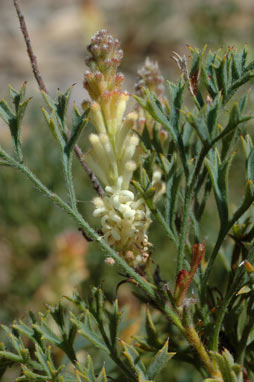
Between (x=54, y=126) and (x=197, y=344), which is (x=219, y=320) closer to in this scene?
(x=197, y=344)

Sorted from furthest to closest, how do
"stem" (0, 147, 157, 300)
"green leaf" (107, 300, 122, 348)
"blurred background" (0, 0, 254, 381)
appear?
"blurred background" (0, 0, 254, 381) → "green leaf" (107, 300, 122, 348) → "stem" (0, 147, 157, 300)

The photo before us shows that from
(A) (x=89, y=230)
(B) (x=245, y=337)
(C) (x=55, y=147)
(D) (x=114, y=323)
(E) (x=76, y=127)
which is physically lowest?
(B) (x=245, y=337)

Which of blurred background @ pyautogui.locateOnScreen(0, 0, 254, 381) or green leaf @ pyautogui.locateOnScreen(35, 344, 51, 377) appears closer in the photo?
green leaf @ pyautogui.locateOnScreen(35, 344, 51, 377)

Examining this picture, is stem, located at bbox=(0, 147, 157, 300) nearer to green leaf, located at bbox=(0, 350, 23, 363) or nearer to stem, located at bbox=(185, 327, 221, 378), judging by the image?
stem, located at bbox=(185, 327, 221, 378)

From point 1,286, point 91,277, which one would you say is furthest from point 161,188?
point 1,286

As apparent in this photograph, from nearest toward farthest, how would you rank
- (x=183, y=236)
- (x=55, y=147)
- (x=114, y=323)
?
(x=183, y=236) < (x=114, y=323) < (x=55, y=147)

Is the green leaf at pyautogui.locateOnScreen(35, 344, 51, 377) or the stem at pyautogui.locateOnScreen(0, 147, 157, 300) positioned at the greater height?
the stem at pyautogui.locateOnScreen(0, 147, 157, 300)

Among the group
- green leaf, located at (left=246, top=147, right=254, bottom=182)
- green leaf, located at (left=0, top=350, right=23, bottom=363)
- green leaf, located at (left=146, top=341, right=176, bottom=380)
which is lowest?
green leaf, located at (left=146, top=341, right=176, bottom=380)

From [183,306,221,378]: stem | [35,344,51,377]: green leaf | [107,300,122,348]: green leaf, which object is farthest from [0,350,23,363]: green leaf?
[183,306,221,378]: stem

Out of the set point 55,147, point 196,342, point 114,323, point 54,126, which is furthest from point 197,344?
Result: point 55,147

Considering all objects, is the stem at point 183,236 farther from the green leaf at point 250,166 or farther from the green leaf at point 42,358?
the green leaf at point 42,358
